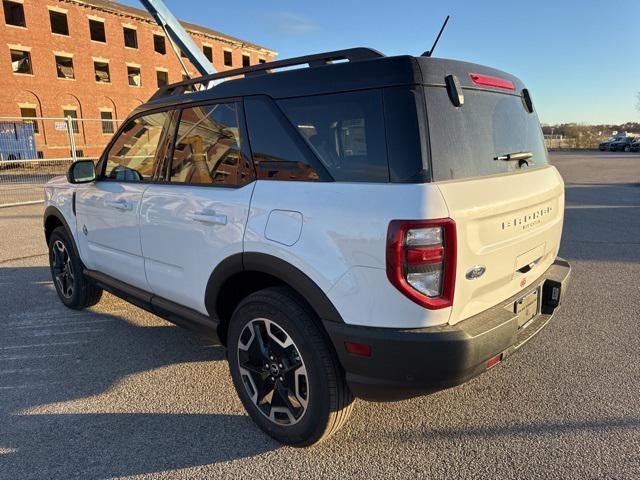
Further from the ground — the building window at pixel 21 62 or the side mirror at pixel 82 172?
the building window at pixel 21 62

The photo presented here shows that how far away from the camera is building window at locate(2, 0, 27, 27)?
30.4m

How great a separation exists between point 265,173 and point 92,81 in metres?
37.8

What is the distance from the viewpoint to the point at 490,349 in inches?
83.0

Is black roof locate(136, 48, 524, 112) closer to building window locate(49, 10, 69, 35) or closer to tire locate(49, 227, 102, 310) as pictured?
tire locate(49, 227, 102, 310)

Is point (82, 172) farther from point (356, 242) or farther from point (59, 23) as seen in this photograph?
point (59, 23)

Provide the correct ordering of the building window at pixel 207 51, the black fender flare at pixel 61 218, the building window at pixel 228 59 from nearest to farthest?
the black fender flare at pixel 61 218 → the building window at pixel 207 51 → the building window at pixel 228 59

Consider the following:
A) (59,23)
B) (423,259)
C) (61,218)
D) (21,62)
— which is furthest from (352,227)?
(59,23)

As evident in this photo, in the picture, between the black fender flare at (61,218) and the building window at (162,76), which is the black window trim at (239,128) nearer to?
the black fender flare at (61,218)

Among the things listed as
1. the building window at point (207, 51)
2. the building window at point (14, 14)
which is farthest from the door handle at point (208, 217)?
the building window at point (207, 51)

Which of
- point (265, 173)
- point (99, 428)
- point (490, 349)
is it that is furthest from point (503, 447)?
point (99, 428)

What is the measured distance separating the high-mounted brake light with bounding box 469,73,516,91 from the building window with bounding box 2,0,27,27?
37.2 m

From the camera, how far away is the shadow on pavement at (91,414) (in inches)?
94.7

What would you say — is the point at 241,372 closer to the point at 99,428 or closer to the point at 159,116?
the point at 99,428

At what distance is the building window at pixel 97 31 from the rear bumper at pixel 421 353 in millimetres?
40411
